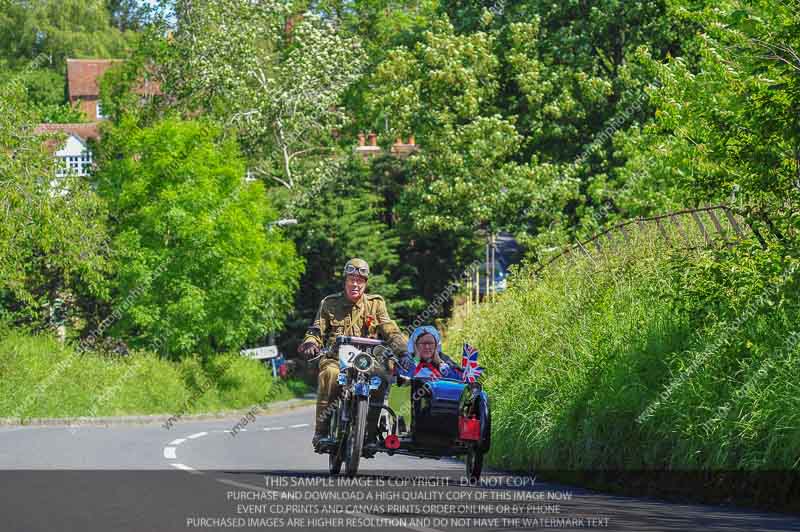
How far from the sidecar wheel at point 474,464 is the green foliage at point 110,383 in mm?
23994

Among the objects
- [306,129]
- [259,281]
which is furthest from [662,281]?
[306,129]

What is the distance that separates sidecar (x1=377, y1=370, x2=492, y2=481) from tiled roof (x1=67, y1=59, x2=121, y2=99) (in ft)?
289

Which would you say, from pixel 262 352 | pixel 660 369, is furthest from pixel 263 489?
pixel 262 352

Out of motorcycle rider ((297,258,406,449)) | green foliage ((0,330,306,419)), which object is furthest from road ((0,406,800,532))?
green foliage ((0,330,306,419))

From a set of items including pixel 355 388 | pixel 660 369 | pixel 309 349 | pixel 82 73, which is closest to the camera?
pixel 355 388

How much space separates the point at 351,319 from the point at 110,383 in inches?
1152

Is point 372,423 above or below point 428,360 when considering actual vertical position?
below

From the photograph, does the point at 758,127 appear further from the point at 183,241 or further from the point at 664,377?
the point at 183,241

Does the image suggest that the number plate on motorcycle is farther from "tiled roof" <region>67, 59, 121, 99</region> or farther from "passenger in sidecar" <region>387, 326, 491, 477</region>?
"tiled roof" <region>67, 59, 121, 99</region>

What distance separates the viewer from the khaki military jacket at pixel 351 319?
14.0m

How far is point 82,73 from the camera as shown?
103 meters

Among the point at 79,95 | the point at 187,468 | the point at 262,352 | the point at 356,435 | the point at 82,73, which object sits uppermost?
the point at 82,73

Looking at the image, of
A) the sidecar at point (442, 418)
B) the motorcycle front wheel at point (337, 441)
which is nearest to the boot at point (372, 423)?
the sidecar at point (442, 418)

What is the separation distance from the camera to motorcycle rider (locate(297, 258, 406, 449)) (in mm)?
13797
